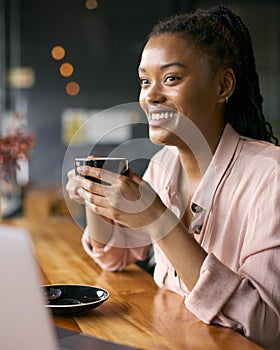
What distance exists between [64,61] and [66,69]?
0.23 ft

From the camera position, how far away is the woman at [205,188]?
4.04 ft

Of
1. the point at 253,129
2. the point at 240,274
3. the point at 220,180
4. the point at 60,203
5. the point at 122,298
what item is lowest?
the point at 60,203

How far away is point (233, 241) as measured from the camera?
1407 mm

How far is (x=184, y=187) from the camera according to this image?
1669 mm

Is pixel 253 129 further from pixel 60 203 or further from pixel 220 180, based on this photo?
pixel 60 203

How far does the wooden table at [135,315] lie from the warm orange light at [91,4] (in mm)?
3485

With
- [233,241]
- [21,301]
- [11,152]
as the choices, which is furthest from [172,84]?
[11,152]

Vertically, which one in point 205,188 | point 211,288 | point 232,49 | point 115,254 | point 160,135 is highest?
point 232,49

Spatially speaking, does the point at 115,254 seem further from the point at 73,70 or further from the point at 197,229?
the point at 73,70

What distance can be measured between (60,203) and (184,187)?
320 centimetres

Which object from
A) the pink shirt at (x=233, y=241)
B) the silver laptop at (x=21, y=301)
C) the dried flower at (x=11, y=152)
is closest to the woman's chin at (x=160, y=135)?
the pink shirt at (x=233, y=241)

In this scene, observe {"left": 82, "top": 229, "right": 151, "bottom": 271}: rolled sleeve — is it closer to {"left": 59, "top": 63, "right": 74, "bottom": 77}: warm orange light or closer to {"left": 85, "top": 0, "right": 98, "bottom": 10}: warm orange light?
{"left": 59, "top": 63, "right": 74, "bottom": 77}: warm orange light

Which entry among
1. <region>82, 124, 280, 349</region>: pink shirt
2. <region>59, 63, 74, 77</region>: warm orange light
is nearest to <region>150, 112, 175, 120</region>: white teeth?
<region>82, 124, 280, 349</region>: pink shirt

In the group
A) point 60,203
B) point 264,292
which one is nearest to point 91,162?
point 264,292
